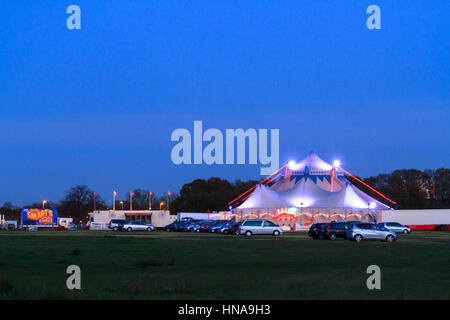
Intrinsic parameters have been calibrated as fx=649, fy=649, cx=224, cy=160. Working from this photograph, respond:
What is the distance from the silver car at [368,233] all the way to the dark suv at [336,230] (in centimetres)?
87

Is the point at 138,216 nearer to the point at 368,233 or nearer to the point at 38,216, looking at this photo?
the point at 38,216

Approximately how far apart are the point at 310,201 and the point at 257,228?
84.1ft

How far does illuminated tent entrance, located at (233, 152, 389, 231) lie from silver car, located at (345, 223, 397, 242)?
32.8 meters

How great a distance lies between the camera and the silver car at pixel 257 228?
183ft

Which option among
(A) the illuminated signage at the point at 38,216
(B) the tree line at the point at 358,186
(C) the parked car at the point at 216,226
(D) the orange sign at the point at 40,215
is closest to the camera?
(C) the parked car at the point at 216,226

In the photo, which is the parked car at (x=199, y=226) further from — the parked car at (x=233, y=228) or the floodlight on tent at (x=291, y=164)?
the floodlight on tent at (x=291, y=164)

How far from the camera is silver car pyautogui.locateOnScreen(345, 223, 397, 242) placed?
4400 cm

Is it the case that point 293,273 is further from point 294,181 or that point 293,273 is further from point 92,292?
point 294,181

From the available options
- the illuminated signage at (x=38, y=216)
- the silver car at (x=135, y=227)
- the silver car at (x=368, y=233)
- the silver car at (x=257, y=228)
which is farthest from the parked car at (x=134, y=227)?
the silver car at (x=368, y=233)

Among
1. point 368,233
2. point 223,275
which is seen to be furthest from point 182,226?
point 223,275

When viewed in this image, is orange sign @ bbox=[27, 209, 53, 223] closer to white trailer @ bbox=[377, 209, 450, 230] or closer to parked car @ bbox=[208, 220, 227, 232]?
parked car @ bbox=[208, 220, 227, 232]
